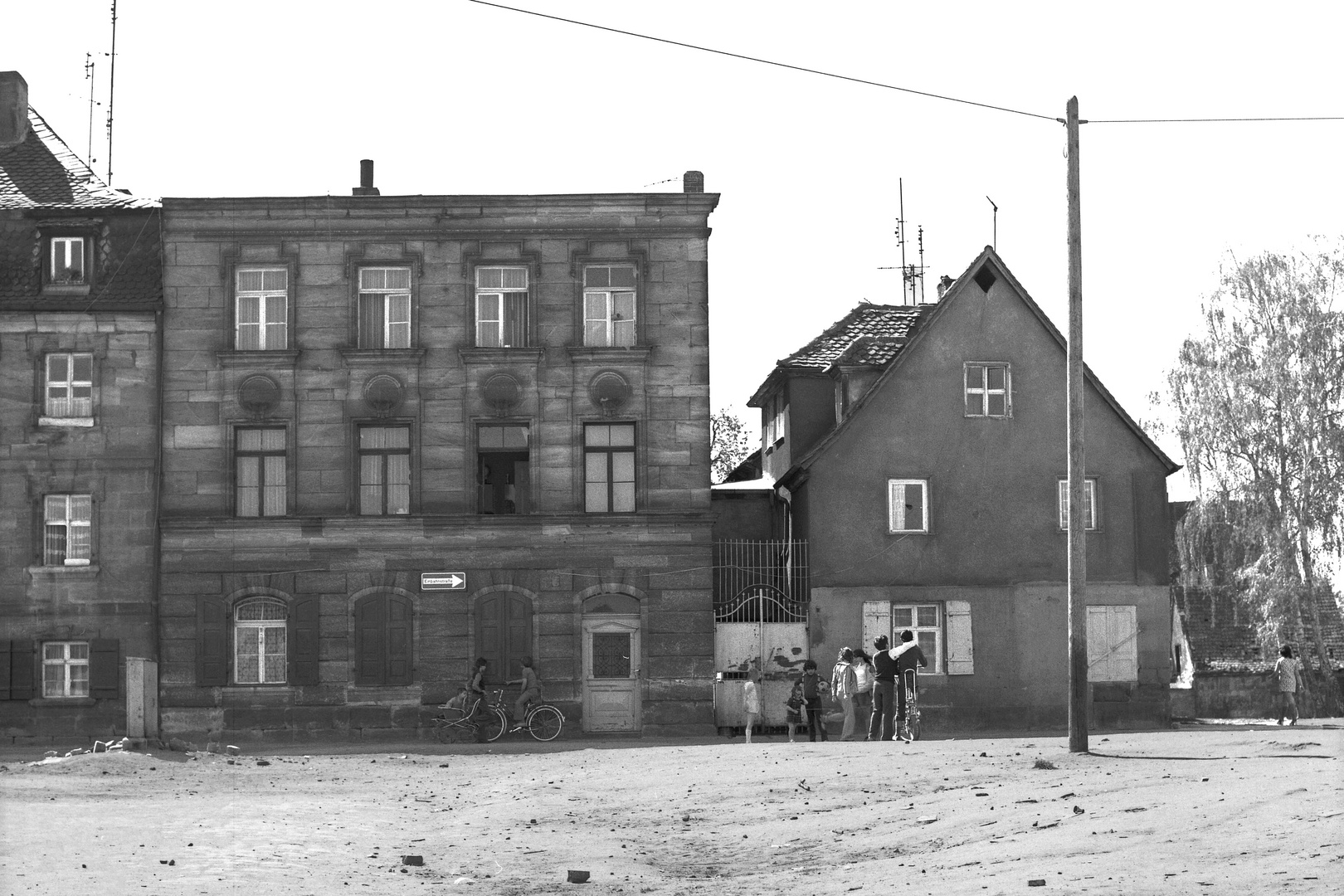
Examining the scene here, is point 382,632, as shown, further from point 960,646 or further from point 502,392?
point 960,646

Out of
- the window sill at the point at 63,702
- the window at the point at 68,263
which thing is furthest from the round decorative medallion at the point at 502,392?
the window sill at the point at 63,702

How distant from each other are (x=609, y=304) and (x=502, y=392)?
276 cm

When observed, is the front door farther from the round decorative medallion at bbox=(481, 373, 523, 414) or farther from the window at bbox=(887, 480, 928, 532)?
the window at bbox=(887, 480, 928, 532)

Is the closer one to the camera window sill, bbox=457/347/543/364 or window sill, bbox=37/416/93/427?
window sill, bbox=457/347/543/364

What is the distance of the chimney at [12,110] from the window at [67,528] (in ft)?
28.5

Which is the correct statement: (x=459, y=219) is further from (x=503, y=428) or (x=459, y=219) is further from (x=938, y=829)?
(x=938, y=829)

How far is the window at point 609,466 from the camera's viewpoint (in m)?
36.9

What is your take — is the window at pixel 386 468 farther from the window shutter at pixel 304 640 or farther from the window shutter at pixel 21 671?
the window shutter at pixel 21 671

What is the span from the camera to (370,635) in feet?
120

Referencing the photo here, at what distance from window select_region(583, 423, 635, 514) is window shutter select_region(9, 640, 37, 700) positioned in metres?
11.2

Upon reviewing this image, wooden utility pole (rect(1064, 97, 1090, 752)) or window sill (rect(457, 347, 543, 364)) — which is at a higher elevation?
window sill (rect(457, 347, 543, 364))

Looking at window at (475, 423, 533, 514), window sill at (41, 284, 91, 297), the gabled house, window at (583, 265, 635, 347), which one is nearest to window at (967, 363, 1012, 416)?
the gabled house

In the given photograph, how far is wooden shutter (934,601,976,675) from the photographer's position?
37.7 meters

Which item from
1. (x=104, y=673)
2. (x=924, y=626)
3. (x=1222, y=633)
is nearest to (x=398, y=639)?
(x=104, y=673)
